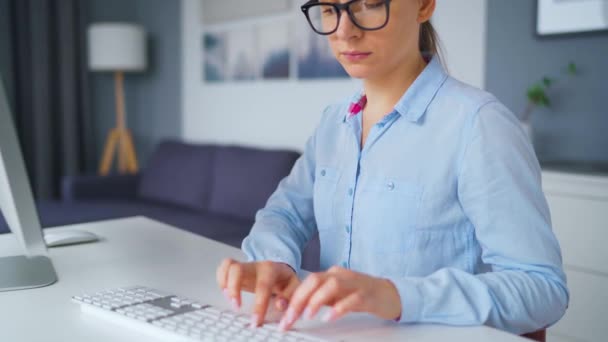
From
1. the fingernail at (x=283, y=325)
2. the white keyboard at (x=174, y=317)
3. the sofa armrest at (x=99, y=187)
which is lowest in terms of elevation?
the sofa armrest at (x=99, y=187)

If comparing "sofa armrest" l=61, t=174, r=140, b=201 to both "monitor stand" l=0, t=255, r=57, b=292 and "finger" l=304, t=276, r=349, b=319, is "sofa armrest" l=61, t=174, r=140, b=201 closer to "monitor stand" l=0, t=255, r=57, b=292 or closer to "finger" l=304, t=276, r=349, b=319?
"monitor stand" l=0, t=255, r=57, b=292

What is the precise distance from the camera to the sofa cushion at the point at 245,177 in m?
3.82

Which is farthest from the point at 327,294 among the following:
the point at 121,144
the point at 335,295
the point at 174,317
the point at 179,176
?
the point at 121,144

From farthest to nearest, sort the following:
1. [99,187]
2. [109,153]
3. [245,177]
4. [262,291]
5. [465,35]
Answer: [109,153] < [99,187] < [245,177] < [465,35] < [262,291]

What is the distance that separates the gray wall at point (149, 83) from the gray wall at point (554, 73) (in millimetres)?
2978

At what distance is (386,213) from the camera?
1188mm

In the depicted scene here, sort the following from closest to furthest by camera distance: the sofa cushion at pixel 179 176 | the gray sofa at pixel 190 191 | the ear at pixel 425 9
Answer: the ear at pixel 425 9, the gray sofa at pixel 190 191, the sofa cushion at pixel 179 176

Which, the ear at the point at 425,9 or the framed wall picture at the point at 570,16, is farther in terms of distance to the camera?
the framed wall picture at the point at 570,16

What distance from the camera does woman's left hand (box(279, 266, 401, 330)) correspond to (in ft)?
2.72

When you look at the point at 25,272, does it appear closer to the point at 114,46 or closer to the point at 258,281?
the point at 258,281

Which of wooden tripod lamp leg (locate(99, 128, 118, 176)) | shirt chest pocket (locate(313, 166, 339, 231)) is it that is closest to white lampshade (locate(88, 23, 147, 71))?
wooden tripod lamp leg (locate(99, 128, 118, 176))

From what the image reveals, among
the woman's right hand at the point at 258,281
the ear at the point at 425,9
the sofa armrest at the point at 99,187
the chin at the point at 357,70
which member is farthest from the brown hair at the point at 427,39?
the sofa armrest at the point at 99,187

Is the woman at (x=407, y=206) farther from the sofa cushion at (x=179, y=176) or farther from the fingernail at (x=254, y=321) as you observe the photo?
the sofa cushion at (x=179, y=176)

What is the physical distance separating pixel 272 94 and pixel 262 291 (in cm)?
363
